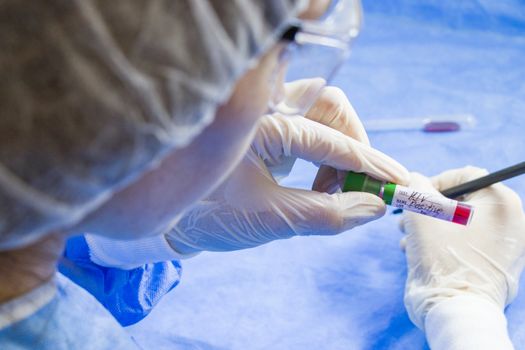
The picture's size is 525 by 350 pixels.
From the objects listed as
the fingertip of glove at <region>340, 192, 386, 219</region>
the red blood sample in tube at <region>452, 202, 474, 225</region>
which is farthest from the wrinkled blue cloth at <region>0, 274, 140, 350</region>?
the red blood sample in tube at <region>452, 202, 474, 225</region>

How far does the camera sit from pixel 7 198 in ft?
1.56

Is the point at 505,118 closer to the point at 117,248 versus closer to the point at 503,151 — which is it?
the point at 503,151

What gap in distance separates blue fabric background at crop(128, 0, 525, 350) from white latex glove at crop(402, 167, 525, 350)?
57 mm

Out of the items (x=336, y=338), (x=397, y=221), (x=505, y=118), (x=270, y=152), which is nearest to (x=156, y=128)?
(x=270, y=152)

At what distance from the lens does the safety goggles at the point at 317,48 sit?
1.88 ft

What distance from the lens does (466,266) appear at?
1106 mm

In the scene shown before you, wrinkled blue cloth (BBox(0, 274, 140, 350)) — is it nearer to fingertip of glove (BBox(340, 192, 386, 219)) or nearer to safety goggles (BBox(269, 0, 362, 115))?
safety goggles (BBox(269, 0, 362, 115))

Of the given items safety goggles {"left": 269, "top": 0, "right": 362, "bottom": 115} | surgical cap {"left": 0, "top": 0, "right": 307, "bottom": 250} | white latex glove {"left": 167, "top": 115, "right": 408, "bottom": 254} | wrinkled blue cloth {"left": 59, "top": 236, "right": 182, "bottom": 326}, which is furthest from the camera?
wrinkled blue cloth {"left": 59, "top": 236, "right": 182, "bottom": 326}

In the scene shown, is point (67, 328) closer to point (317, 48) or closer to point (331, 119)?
point (317, 48)

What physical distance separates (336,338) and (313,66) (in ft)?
1.85

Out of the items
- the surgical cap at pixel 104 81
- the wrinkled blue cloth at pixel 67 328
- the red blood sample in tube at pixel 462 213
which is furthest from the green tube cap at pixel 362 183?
the surgical cap at pixel 104 81

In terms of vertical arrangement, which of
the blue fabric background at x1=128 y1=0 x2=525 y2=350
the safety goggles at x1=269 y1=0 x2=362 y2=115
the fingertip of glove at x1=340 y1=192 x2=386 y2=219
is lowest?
the blue fabric background at x1=128 y1=0 x2=525 y2=350

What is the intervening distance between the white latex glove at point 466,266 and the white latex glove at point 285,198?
0.15 metres

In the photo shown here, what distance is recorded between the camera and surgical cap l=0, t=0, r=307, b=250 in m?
0.45
